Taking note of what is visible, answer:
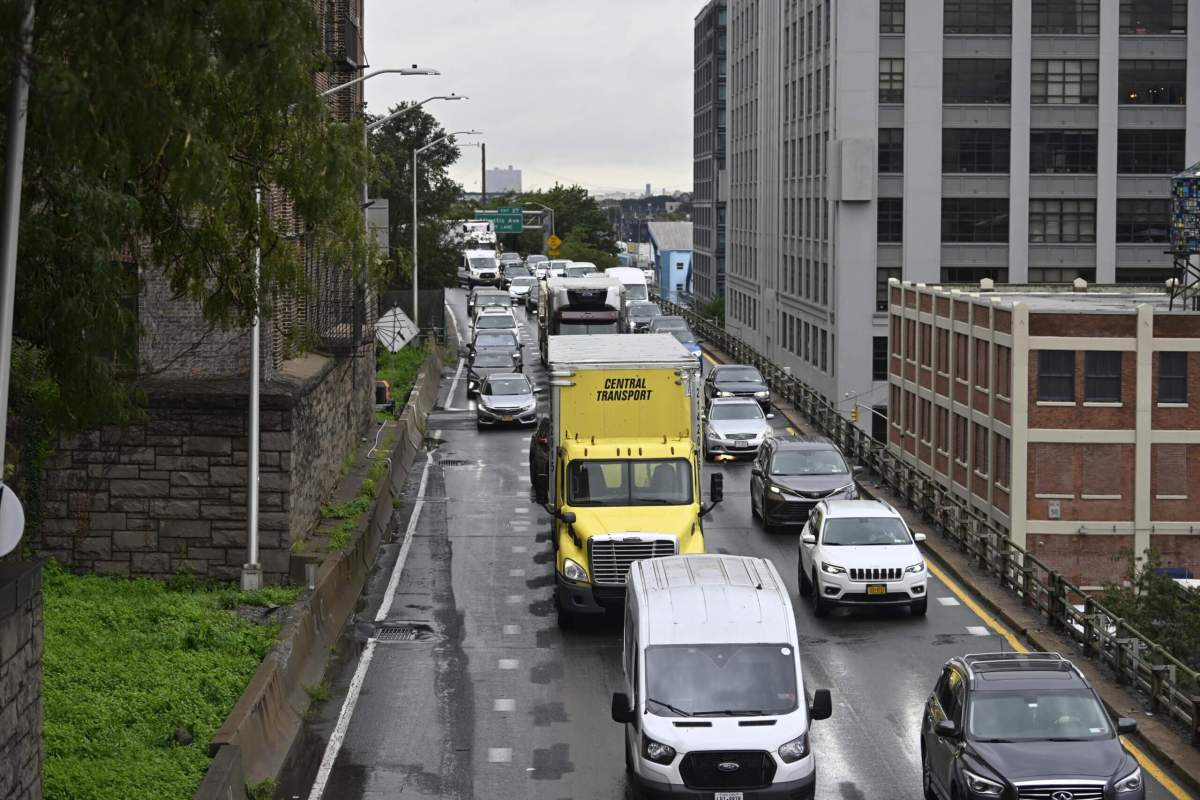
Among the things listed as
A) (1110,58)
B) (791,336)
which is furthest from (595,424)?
(791,336)

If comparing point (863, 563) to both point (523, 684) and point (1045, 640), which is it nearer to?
point (1045, 640)

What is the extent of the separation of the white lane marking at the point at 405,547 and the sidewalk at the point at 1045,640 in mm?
9532

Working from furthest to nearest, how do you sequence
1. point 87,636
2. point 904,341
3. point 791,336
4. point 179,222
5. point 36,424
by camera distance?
point 791,336 < point 904,341 < point 36,424 < point 87,636 < point 179,222

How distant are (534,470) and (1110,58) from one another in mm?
47490

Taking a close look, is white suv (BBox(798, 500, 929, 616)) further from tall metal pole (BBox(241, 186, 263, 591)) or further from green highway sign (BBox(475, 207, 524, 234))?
green highway sign (BBox(475, 207, 524, 234))

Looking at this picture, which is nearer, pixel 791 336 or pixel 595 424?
pixel 595 424

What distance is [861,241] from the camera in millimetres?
74875

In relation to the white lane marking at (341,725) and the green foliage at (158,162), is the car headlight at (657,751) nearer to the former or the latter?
the white lane marking at (341,725)

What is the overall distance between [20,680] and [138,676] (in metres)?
5.62

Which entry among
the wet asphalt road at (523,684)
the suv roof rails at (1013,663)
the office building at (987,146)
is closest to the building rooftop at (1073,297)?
the office building at (987,146)

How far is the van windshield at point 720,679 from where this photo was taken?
16812mm

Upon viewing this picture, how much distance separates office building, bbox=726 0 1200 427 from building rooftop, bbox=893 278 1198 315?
40.7 ft

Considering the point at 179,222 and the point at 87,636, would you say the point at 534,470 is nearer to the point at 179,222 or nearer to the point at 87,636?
the point at 87,636

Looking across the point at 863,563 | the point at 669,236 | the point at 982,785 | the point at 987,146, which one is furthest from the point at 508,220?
the point at 982,785
